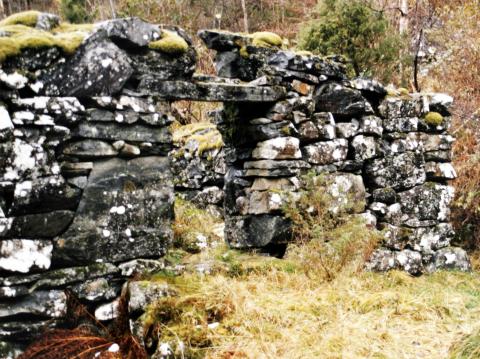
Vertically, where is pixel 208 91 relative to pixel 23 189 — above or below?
above

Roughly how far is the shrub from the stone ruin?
2.47 metres

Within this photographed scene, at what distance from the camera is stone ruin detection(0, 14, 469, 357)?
4.14 meters

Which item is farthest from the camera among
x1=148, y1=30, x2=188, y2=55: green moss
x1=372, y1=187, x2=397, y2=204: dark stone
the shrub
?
the shrub

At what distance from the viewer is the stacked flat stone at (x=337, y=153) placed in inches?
243

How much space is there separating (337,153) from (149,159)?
292 centimetres

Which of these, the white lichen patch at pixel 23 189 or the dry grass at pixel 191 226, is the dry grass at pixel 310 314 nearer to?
the dry grass at pixel 191 226

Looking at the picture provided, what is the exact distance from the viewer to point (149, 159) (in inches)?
191

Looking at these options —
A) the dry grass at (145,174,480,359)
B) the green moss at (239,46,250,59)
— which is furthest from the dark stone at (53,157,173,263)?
the green moss at (239,46,250,59)

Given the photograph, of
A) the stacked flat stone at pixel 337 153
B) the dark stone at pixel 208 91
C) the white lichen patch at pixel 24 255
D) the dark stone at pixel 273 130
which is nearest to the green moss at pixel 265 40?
the stacked flat stone at pixel 337 153

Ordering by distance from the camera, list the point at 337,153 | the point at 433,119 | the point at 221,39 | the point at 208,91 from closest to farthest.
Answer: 1. the point at 208,91
2. the point at 221,39
3. the point at 337,153
4. the point at 433,119

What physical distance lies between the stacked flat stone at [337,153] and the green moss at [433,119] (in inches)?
1.7

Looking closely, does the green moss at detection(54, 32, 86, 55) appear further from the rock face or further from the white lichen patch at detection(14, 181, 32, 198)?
Result: the white lichen patch at detection(14, 181, 32, 198)

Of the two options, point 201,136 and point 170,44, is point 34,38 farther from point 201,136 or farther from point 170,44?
point 201,136

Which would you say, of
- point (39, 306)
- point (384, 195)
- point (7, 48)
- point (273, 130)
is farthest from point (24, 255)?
point (384, 195)
